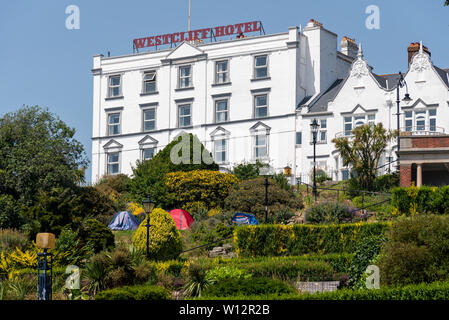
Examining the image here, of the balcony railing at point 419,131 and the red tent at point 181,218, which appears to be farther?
the balcony railing at point 419,131

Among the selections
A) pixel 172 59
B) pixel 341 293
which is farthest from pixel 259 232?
pixel 172 59

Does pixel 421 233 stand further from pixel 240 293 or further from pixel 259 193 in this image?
pixel 259 193

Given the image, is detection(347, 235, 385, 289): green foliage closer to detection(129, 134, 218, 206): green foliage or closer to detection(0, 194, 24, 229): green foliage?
detection(0, 194, 24, 229): green foliage

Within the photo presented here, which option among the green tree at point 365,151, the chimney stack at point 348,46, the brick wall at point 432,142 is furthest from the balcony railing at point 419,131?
the chimney stack at point 348,46

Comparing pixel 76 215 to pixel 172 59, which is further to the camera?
pixel 172 59

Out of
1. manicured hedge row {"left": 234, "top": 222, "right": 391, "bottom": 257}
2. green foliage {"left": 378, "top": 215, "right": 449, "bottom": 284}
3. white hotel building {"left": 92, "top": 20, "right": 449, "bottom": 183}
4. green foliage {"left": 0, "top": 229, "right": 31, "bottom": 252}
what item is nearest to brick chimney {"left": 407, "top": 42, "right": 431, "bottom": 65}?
white hotel building {"left": 92, "top": 20, "right": 449, "bottom": 183}

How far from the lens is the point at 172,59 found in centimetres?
6444

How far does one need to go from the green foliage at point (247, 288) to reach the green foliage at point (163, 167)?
26.1m

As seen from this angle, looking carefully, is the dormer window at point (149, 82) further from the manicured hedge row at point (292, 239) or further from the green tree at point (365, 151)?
the manicured hedge row at point (292, 239)

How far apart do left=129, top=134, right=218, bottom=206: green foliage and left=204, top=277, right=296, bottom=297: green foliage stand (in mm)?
26063

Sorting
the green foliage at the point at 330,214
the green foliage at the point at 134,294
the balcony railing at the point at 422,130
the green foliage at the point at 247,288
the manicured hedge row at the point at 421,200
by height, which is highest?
the balcony railing at the point at 422,130

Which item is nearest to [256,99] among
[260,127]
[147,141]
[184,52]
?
[260,127]

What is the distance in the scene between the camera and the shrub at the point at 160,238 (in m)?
35.5

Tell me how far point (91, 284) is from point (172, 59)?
36.3m
